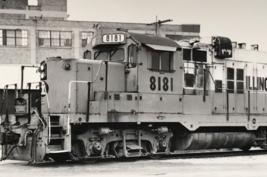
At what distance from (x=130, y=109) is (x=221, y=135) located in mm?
4013

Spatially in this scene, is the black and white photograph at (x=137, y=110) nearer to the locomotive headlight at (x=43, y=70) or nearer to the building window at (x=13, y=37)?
the locomotive headlight at (x=43, y=70)

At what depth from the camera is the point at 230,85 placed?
57.8 ft

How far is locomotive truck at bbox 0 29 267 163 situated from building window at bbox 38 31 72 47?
37.3m

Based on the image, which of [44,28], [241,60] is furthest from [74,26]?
[241,60]

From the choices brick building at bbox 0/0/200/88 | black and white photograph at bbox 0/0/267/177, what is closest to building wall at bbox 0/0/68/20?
brick building at bbox 0/0/200/88

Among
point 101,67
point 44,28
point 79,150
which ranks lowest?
point 79,150

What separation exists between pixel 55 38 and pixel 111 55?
38688 millimetres

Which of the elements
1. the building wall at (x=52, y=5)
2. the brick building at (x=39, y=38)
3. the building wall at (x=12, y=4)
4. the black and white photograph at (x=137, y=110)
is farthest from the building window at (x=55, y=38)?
the black and white photograph at (x=137, y=110)

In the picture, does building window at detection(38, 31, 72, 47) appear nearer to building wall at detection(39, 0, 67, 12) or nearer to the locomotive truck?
building wall at detection(39, 0, 67, 12)

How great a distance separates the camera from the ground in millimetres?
11625

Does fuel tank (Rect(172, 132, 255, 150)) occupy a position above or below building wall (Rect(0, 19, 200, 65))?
below

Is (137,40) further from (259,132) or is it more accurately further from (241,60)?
(259,132)

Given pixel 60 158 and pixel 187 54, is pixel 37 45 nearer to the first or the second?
pixel 187 54

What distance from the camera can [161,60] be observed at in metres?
15.4
